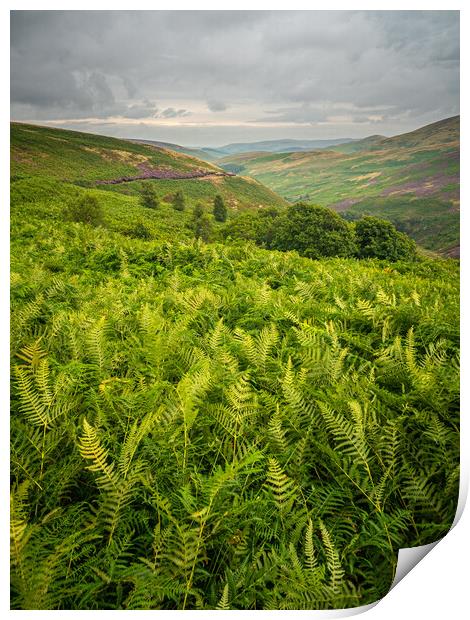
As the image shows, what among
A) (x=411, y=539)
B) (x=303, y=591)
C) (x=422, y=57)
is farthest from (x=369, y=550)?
(x=422, y=57)

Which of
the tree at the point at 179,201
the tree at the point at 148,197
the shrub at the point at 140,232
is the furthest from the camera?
the shrub at the point at 140,232

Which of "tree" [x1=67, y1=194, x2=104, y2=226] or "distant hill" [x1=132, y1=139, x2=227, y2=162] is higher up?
"distant hill" [x1=132, y1=139, x2=227, y2=162]

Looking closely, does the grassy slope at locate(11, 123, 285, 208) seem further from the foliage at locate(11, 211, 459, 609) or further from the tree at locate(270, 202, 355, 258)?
the tree at locate(270, 202, 355, 258)

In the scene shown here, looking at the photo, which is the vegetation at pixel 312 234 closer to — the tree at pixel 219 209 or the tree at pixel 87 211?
the tree at pixel 219 209

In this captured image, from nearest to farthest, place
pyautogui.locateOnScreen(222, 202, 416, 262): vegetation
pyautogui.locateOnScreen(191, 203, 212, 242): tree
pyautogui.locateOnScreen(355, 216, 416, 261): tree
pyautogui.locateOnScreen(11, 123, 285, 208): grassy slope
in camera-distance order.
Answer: pyautogui.locateOnScreen(11, 123, 285, 208): grassy slope → pyautogui.locateOnScreen(355, 216, 416, 261): tree → pyautogui.locateOnScreen(191, 203, 212, 242): tree → pyautogui.locateOnScreen(222, 202, 416, 262): vegetation

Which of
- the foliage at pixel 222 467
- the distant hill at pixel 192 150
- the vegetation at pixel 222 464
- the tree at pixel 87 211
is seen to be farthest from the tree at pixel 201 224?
the foliage at pixel 222 467

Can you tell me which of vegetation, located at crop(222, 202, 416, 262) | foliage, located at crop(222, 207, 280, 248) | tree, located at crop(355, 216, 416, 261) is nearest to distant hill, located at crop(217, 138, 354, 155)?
tree, located at crop(355, 216, 416, 261)

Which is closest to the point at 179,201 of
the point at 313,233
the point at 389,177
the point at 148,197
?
the point at 148,197
